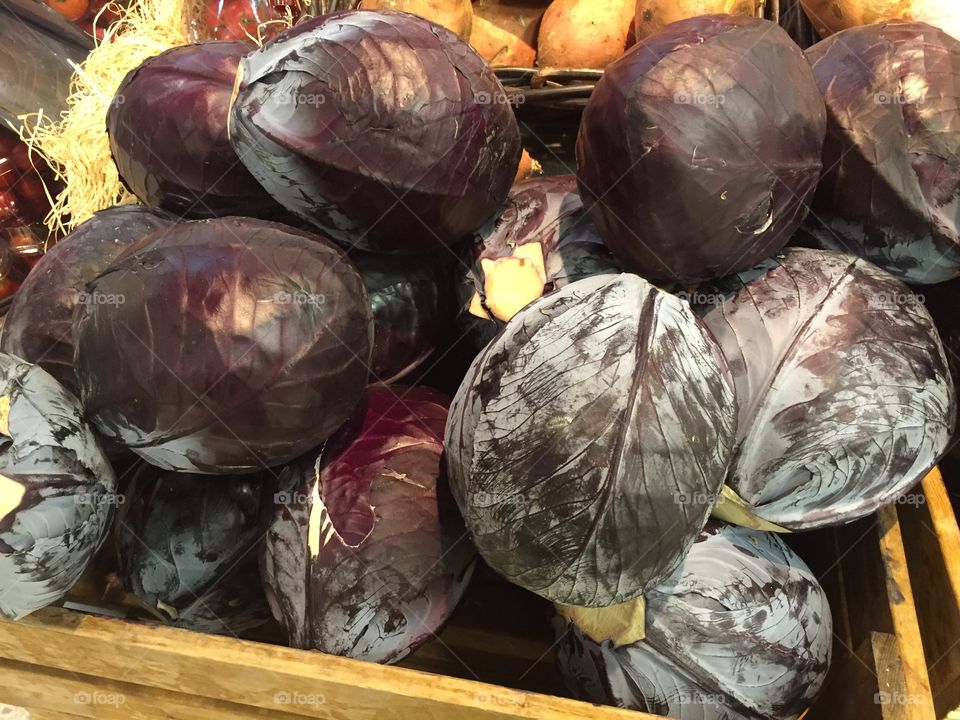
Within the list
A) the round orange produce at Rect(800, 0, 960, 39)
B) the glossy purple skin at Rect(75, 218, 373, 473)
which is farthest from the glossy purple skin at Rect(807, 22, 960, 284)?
the glossy purple skin at Rect(75, 218, 373, 473)

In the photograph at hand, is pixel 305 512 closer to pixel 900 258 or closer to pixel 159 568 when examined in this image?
pixel 159 568

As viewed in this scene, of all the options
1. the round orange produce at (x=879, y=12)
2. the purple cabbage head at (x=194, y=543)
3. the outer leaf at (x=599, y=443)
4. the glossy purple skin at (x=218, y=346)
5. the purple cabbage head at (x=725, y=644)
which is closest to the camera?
the outer leaf at (x=599, y=443)

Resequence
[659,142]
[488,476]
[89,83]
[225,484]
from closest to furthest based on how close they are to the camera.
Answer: [488,476] < [659,142] < [225,484] < [89,83]

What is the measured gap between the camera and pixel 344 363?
0.99 metres

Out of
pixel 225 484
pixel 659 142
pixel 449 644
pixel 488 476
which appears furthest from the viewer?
pixel 449 644

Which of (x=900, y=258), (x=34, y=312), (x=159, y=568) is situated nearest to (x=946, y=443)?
(x=900, y=258)

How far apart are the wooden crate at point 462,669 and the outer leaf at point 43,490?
0.33 ft

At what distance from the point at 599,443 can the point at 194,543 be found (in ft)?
2.53

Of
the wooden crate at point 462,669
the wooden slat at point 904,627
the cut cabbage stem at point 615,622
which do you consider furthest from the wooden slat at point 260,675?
the wooden slat at point 904,627

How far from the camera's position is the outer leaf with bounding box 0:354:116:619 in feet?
3.04

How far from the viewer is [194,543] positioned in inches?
44.9

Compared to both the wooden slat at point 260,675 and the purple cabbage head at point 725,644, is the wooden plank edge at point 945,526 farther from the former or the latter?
the wooden slat at point 260,675

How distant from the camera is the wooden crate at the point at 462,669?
36.7 inches

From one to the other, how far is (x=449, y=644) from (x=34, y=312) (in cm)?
104
